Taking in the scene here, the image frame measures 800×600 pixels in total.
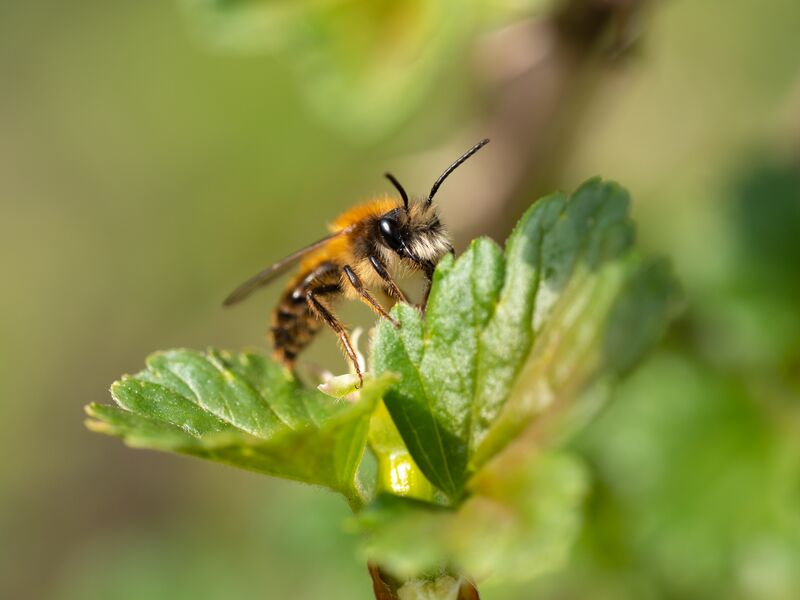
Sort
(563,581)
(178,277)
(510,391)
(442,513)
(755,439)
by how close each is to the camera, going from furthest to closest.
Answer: (178,277) < (563,581) < (755,439) < (510,391) < (442,513)

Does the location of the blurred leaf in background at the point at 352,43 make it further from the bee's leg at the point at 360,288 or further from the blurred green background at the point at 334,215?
the bee's leg at the point at 360,288

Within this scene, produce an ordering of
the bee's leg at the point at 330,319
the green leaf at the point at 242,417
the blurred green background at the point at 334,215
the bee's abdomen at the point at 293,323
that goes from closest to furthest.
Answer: the green leaf at the point at 242,417, the bee's leg at the point at 330,319, the bee's abdomen at the point at 293,323, the blurred green background at the point at 334,215

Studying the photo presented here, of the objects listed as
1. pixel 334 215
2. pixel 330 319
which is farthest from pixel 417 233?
pixel 334 215

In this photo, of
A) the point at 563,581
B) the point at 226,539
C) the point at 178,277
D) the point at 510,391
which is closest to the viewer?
the point at 510,391

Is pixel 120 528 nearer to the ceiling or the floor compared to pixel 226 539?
nearer to the ceiling

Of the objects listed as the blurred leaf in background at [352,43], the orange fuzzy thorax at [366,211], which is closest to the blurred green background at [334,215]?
the blurred leaf in background at [352,43]

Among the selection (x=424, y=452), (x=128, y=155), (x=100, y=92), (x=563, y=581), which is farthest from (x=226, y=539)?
(x=100, y=92)

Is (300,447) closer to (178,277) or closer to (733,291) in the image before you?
(733,291)
